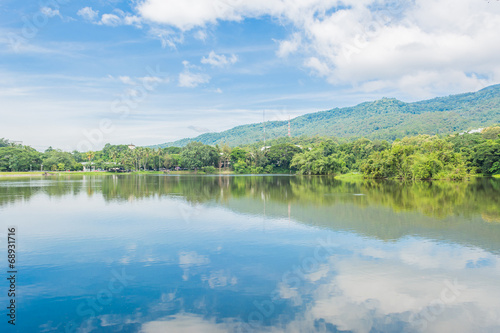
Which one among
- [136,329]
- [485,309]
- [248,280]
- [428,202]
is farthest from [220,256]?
A: [428,202]

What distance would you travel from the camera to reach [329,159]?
66438 mm

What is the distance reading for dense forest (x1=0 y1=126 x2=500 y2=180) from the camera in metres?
43.5

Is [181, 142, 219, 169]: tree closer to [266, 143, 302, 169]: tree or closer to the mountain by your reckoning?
[266, 143, 302, 169]: tree

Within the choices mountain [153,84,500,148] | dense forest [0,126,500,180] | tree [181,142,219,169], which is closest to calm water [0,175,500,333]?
dense forest [0,126,500,180]

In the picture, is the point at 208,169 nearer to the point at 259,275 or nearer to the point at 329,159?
the point at 329,159

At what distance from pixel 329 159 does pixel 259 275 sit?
200ft

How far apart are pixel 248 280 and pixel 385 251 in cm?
430

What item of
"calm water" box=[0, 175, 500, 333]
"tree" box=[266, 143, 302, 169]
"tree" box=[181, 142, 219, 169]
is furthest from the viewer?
"tree" box=[181, 142, 219, 169]

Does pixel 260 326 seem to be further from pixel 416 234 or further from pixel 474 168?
pixel 474 168

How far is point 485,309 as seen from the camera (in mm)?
5844

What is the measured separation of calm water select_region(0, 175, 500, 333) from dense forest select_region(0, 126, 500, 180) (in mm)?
31919

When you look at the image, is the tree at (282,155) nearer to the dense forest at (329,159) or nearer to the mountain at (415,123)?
the dense forest at (329,159)

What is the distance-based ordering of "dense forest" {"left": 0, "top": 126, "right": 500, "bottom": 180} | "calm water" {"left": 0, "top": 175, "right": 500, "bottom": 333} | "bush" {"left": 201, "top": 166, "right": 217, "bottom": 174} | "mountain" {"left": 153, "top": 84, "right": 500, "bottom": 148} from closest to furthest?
1. "calm water" {"left": 0, "top": 175, "right": 500, "bottom": 333}
2. "dense forest" {"left": 0, "top": 126, "right": 500, "bottom": 180}
3. "bush" {"left": 201, "top": 166, "right": 217, "bottom": 174}
4. "mountain" {"left": 153, "top": 84, "right": 500, "bottom": 148}

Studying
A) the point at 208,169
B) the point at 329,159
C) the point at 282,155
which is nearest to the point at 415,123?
the point at 282,155
